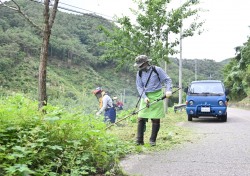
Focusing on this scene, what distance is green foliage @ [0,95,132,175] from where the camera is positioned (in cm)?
307

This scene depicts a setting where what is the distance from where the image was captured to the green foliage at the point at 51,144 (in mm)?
3066

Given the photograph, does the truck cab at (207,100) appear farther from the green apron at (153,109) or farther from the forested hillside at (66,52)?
the forested hillside at (66,52)

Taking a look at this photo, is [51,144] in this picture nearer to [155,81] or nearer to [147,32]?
[155,81]

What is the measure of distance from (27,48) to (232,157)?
2400 inches

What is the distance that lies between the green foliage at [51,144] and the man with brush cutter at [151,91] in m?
2.08

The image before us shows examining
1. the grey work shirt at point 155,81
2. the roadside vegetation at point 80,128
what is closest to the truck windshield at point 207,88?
the roadside vegetation at point 80,128

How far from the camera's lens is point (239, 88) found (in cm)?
4584

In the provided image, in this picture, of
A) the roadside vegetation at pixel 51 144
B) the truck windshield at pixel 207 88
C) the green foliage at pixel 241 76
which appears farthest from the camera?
the green foliage at pixel 241 76

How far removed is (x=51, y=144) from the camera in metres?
3.57

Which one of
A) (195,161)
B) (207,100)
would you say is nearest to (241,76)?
(207,100)

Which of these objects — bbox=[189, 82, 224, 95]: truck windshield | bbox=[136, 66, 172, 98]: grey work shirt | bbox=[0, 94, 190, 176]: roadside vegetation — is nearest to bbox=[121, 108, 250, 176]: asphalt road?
bbox=[0, 94, 190, 176]: roadside vegetation

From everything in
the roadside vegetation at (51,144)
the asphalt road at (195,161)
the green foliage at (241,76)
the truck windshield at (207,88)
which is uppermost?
the green foliage at (241,76)

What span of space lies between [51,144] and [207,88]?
1062cm

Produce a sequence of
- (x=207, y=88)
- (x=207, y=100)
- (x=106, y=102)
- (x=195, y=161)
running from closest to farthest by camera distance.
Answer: (x=195, y=161) < (x=106, y=102) < (x=207, y=100) < (x=207, y=88)
